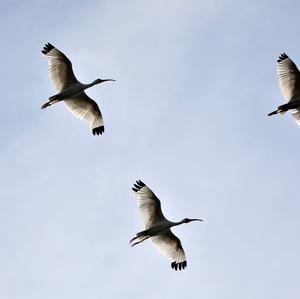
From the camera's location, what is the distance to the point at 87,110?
131 feet

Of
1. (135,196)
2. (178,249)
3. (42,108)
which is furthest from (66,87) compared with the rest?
(178,249)

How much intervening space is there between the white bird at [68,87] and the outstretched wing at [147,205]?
5.41m

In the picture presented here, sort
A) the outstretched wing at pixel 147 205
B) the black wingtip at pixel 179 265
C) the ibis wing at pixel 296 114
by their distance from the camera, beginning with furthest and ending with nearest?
the ibis wing at pixel 296 114
the black wingtip at pixel 179 265
the outstretched wing at pixel 147 205

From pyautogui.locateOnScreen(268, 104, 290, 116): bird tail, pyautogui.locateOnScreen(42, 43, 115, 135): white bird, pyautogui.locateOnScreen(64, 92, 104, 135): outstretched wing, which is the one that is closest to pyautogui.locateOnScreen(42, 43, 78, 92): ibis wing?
pyautogui.locateOnScreen(42, 43, 115, 135): white bird

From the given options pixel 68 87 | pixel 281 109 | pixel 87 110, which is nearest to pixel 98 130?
pixel 87 110

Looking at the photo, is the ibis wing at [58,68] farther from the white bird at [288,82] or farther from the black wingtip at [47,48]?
the white bird at [288,82]

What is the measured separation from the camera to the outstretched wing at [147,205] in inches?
1404

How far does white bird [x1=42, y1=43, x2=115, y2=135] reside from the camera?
37.4 metres

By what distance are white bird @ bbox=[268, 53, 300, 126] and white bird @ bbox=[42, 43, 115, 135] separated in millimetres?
8093

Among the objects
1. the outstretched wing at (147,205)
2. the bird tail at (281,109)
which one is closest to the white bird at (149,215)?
the outstretched wing at (147,205)

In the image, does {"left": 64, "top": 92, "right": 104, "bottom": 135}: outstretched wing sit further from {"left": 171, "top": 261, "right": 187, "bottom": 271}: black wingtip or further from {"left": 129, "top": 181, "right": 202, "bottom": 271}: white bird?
{"left": 171, "top": 261, "right": 187, "bottom": 271}: black wingtip

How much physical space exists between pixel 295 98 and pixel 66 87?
392 inches

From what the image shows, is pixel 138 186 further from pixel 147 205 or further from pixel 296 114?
pixel 296 114

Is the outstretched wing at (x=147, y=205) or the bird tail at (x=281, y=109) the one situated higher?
the bird tail at (x=281, y=109)
